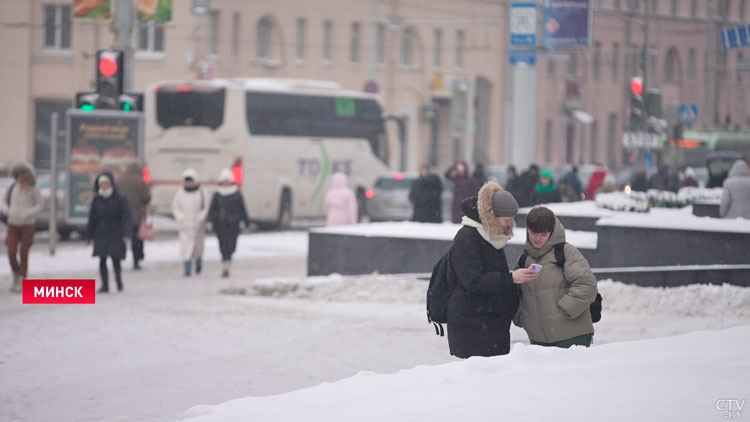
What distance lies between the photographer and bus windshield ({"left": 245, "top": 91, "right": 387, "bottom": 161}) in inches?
1378

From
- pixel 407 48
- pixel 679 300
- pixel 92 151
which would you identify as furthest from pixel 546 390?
pixel 407 48

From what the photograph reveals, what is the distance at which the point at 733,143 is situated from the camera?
5284 cm

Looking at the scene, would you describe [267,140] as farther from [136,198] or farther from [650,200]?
[650,200]

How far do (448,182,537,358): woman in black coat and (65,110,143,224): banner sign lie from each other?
48.2 ft

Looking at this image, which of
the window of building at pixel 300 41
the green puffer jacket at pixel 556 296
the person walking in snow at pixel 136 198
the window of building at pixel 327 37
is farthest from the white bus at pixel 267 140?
the green puffer jacket at pixel 556 296

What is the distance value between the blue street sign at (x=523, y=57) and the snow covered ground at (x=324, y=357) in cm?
1400

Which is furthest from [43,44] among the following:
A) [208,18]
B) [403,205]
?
[403,205]

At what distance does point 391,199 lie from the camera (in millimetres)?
34625

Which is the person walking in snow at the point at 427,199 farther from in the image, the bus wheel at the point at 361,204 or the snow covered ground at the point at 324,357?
the bus wheel at the point at 361,204

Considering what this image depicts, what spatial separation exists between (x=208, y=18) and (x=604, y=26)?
2751 cm

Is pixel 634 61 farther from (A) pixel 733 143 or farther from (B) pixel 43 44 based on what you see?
(B) pixel 43 44

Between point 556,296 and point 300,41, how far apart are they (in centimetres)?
4761

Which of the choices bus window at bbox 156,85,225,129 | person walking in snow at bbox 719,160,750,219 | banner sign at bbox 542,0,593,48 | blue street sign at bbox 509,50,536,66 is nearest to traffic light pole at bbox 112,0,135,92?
person walking in snow at bbox 719,160,750,219

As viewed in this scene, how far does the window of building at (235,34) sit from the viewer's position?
2029 inches
